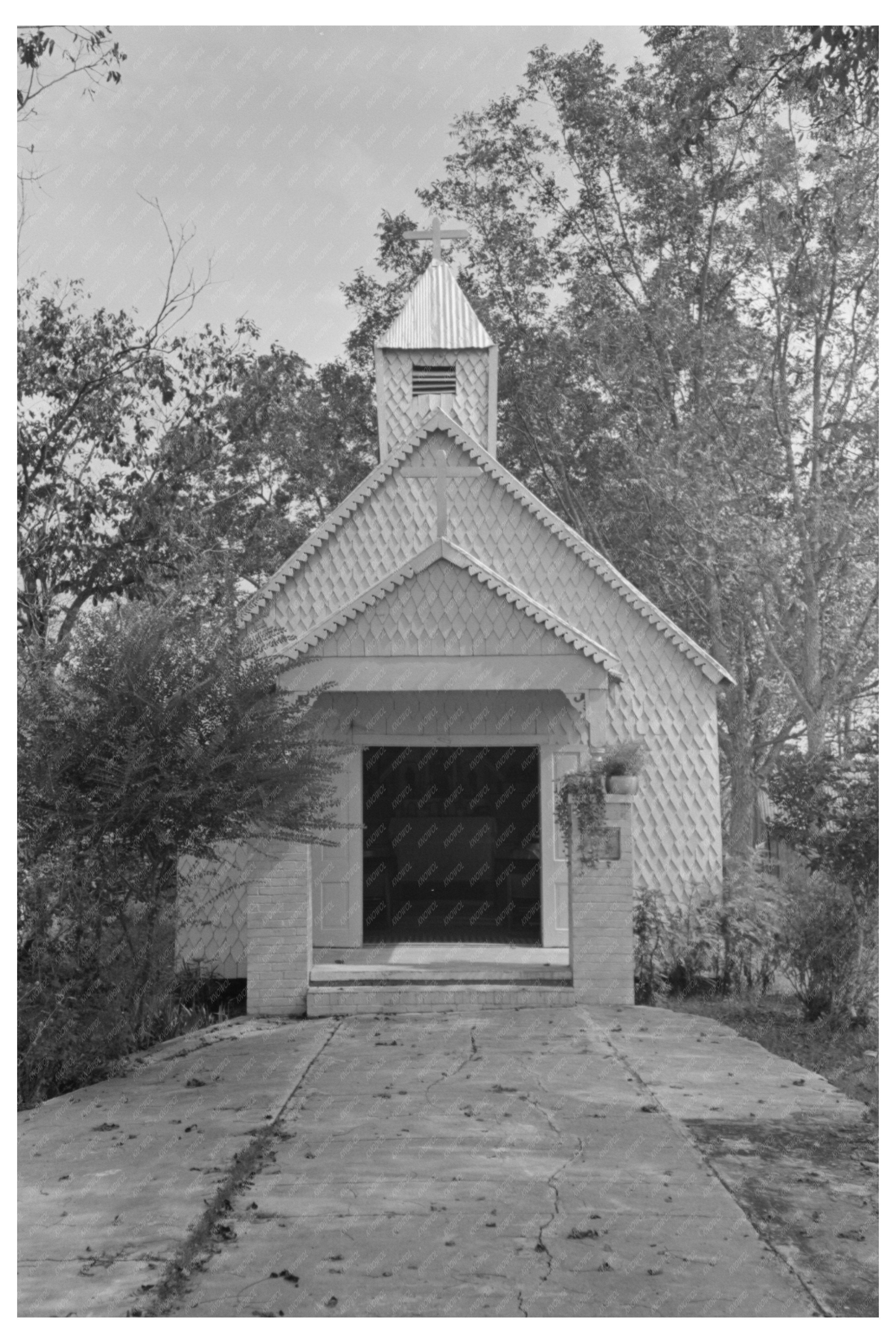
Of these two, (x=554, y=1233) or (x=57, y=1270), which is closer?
(x=57, y=1270)

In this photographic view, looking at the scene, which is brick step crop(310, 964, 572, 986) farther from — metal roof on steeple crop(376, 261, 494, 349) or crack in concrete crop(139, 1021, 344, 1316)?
metal roof on steeple crop(376, 261, 494, 349)

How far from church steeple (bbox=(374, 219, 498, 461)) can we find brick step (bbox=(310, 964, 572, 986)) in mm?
7873

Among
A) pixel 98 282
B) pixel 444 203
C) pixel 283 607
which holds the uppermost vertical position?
pixel 444 203

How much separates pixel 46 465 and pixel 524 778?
7793 mm

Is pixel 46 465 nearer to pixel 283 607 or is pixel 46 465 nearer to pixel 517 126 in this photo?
pixel 283 607

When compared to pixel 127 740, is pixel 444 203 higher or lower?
higher

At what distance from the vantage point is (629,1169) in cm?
585

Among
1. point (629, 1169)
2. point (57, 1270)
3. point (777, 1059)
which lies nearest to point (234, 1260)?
point (57, 1270)

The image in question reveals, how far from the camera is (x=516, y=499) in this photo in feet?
48.7

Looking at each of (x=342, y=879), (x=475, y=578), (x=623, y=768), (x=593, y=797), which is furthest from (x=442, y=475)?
(x=342, y=879)

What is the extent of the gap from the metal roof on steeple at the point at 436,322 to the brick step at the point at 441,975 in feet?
29.7

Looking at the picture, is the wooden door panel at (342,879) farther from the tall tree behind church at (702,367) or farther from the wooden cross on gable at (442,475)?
the tall tree behind church at (702,367)

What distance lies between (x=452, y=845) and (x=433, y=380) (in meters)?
6.38

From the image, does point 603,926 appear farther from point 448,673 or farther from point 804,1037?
point 448,673
